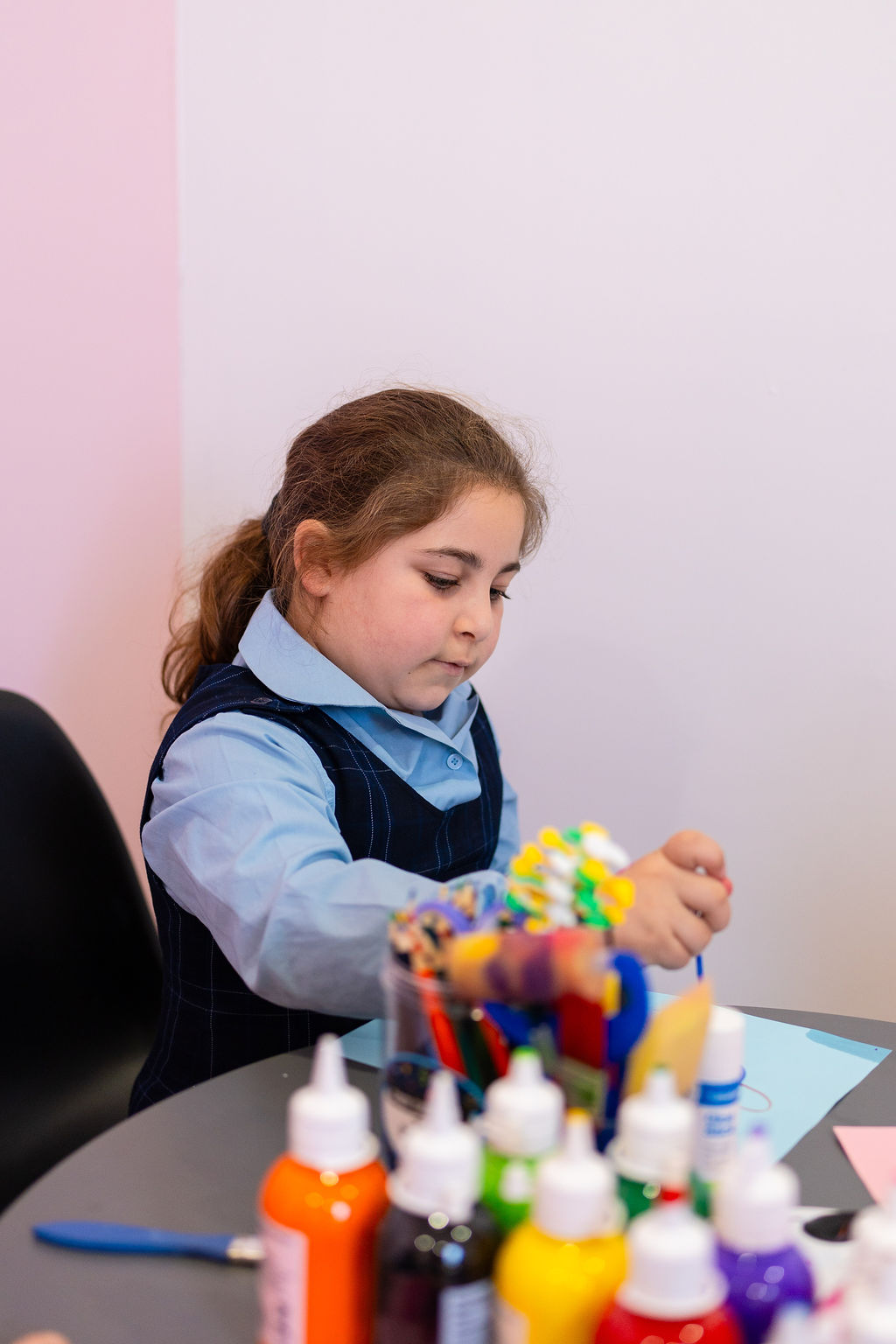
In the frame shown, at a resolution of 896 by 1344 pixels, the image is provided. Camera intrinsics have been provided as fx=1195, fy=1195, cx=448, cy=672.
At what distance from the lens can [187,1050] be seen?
3.09 feet

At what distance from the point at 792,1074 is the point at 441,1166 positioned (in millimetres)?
438

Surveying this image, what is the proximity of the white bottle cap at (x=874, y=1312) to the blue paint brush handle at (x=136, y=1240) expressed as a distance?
282 millimetres

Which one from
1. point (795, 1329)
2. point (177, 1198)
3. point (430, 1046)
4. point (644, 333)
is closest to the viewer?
point (795, 1329)

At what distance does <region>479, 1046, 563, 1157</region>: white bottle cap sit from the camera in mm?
380

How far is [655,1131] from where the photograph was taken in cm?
38

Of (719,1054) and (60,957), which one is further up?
(719,1054)

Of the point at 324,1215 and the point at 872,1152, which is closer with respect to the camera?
the point at 324,1215

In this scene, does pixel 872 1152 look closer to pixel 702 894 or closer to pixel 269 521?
pixel 702 894

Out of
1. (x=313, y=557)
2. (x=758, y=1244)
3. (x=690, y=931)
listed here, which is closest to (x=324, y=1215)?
(x=758, y=1244)

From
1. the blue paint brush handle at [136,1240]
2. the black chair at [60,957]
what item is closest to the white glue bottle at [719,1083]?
the blue paint brush handle at [136,1240]

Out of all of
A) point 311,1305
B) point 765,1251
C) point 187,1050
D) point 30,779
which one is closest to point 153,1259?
point 311,1305

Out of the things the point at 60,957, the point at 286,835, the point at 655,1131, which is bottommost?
the point at 60,957

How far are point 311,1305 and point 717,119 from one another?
1.15 metres

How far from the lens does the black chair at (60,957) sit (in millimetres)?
976
